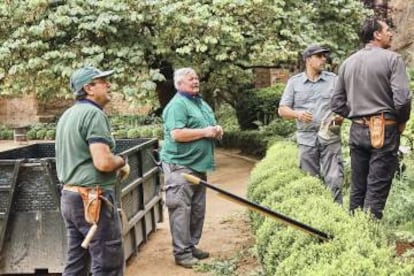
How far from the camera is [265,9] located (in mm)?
11727

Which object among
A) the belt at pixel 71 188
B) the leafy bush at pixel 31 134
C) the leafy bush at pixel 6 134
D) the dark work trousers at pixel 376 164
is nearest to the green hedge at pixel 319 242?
the dark work trousers at pixel 376 164

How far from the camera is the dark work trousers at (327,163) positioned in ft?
20.2

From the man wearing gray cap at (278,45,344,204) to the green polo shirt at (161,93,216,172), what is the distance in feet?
2.68

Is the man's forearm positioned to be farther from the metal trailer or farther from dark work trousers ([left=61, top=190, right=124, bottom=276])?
dark work trousers ([left=61, top=190, right=124, bottom=276])

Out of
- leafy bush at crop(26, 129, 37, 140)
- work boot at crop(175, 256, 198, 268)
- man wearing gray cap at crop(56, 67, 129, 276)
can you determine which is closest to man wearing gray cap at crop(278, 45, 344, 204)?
work boot at crop(175, 256, 198, 268)

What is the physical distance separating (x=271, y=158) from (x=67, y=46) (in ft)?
16.0

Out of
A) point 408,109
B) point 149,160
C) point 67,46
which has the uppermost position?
point 67,46

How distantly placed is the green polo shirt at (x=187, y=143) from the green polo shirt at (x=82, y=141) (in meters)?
1.60

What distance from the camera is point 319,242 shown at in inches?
147

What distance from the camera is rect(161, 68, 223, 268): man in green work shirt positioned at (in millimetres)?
5984

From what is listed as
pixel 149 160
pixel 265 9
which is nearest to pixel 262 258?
pixel 149 160

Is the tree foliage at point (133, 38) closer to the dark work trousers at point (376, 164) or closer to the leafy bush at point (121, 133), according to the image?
the dark work trousers at point (376, 164)

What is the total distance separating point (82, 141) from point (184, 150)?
1884 millimetres

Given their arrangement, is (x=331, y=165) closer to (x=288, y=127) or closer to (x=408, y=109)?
(x=408, y=109)
